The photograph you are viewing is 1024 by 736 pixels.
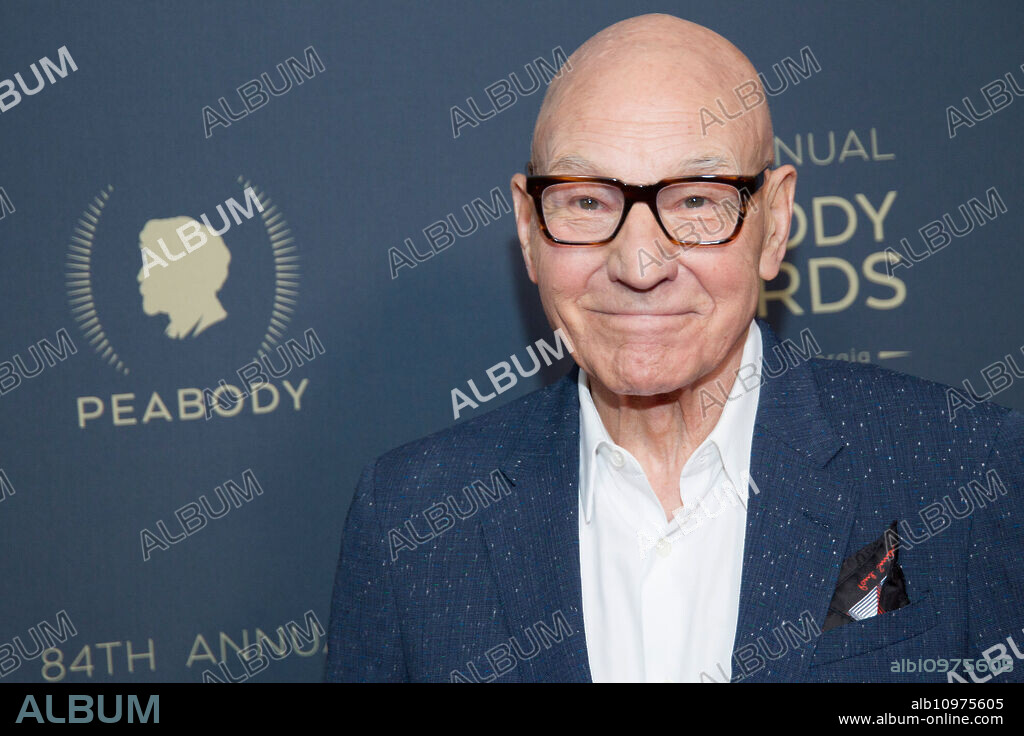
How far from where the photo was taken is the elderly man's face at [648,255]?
1.06m

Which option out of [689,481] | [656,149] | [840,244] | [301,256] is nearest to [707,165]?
[656,149]

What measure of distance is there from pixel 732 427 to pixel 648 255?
0.27 metres

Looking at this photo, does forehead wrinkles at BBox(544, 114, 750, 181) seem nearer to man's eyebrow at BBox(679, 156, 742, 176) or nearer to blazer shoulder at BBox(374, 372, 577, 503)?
man's eyebrow at BBox(679, 156, 742, 176)

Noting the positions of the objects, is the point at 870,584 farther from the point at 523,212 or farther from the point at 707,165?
the point at 523,212

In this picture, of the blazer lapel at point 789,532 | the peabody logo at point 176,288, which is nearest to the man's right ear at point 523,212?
the blazer lapel at point 789,532

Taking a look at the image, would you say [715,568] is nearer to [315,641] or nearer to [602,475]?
[602,475]

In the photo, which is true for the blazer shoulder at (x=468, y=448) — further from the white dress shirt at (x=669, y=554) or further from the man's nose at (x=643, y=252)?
the man's nose at (x=643, y=252)

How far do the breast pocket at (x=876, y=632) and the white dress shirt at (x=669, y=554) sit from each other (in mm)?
111

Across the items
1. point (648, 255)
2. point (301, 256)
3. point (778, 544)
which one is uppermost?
point (301, 256)

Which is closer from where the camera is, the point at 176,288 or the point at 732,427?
the point at 732,427

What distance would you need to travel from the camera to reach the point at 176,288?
1543 mm

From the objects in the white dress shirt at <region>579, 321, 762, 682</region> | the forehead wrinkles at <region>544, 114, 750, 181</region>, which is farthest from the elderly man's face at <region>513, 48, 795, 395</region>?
the white dress shirt at <region>579, 321, 762, 682</region>

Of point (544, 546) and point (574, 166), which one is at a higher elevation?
point (574, 166)

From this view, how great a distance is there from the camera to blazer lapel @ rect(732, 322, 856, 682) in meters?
1.06
